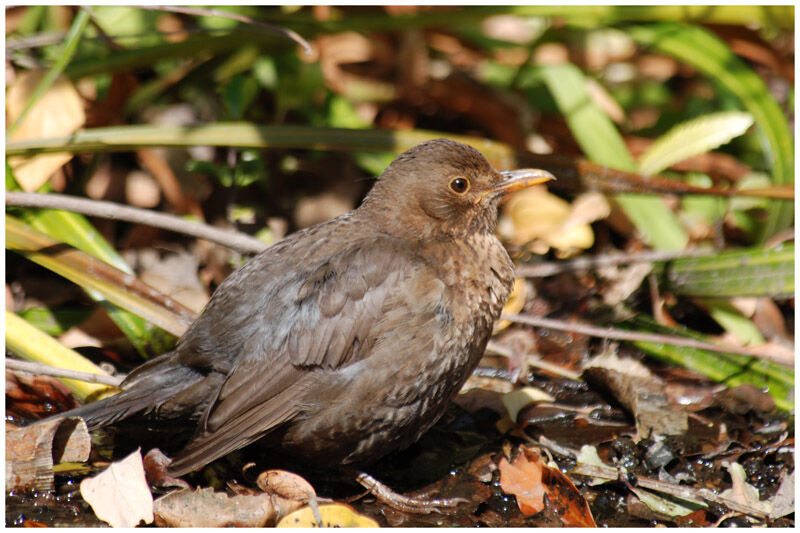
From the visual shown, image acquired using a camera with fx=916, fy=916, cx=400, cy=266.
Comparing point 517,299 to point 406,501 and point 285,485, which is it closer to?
point 406,501

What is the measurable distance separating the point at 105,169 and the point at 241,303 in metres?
1.95

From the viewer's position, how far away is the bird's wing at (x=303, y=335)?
10.8 feet

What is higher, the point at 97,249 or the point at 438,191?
the point at 438,191

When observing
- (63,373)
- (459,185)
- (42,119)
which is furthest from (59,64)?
(459,185)

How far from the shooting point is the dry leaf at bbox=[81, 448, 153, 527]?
3186 millimetres

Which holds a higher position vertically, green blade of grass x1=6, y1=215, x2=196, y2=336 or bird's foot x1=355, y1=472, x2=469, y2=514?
green blade of grass x1=6, y1=215, x2=196, y2=336

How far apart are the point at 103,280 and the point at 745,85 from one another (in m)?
3.54

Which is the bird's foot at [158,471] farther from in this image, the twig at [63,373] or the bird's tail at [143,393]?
the twig at [63,373]

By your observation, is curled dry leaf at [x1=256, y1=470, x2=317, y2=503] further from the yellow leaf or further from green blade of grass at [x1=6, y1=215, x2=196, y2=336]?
green blade of grass at [x1=6, y1=215, x2=196, y2=336]

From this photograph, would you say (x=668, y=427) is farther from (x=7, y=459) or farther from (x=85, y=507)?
(x=7, y=459)

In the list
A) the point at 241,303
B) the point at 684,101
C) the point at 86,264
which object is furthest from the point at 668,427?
the point at 684,101

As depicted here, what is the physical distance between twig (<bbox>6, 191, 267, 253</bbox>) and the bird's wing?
731mm

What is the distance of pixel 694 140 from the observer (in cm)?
485

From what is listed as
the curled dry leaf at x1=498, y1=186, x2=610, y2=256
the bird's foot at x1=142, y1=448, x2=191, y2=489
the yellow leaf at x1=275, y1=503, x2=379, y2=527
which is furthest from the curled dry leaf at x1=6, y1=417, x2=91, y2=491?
the curled dry leaf at x1=498, y1=186, x2=610, y2=256
